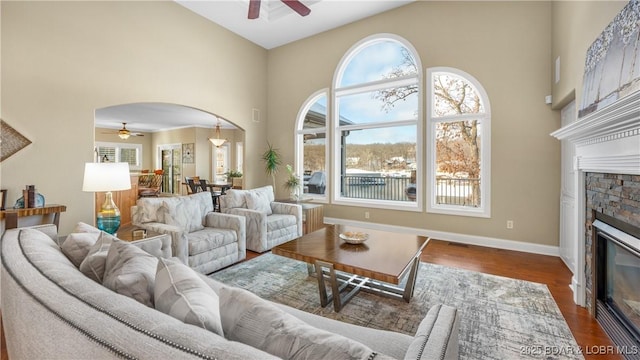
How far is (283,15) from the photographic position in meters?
5.13

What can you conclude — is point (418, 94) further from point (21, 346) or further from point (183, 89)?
point (21, 346)

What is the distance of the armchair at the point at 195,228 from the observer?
2.97 metres

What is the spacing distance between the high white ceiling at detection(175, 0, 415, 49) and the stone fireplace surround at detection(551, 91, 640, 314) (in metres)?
3.78

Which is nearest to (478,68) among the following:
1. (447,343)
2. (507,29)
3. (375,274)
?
(507,29)

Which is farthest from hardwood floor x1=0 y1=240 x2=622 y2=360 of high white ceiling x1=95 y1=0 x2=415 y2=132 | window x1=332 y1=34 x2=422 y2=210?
high white ceiling x1=95 y1=0 x2=415 y2=132

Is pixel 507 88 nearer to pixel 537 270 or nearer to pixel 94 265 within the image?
pixel 537 270

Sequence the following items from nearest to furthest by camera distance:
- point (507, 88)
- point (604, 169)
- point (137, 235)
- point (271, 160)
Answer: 1. point (604, 169)
2. point (137, 235)
3. point (507, 88)
4. point (271, 160)

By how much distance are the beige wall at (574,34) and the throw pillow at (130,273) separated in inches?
137

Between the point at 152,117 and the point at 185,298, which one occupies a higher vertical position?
the point at 152,117

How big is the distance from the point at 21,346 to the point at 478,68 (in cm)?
543

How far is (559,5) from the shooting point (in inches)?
140

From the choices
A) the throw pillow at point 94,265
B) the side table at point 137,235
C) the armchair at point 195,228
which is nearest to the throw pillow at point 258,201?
the armchair at point 195,228

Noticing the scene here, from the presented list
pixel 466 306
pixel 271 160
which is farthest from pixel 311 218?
pixel 466 306

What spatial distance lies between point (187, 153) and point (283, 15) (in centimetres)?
690
